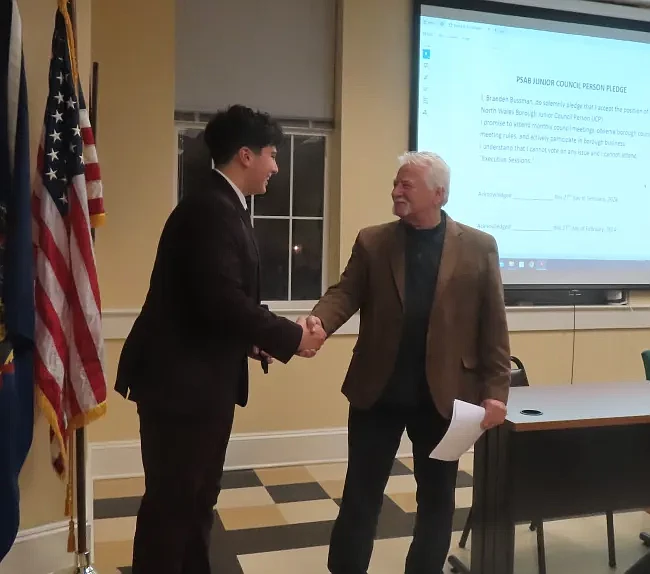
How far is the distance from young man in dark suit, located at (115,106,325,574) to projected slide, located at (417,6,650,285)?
2129mm

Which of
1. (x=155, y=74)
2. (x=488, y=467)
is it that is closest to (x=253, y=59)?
(x=155, y=74)

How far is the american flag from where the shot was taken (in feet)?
6.82

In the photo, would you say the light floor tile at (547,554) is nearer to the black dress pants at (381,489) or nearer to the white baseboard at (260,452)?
the black dress pants at (381,489)

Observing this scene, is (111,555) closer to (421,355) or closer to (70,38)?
(421,355)

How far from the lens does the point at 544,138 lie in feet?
13.3

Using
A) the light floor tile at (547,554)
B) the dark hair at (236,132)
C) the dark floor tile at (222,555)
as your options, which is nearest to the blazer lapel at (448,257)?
the dark hair at (236,132)

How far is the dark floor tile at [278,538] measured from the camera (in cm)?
272

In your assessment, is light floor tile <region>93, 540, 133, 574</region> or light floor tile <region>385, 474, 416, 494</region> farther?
light floor tile <region>385, 474, 416, 494</region>

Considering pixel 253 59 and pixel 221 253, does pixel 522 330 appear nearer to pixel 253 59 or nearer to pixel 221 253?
pixel 253 59

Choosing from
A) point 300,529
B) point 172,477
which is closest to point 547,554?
point 300,529

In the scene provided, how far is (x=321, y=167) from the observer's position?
3.81 m

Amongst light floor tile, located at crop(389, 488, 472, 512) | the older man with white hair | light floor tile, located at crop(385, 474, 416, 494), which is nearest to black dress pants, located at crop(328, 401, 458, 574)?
the older man with white hair

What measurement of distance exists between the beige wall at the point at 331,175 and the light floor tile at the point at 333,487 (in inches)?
14.8

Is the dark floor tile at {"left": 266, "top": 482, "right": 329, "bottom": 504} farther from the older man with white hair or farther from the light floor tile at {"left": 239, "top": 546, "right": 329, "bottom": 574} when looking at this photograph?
the older man with white hair
